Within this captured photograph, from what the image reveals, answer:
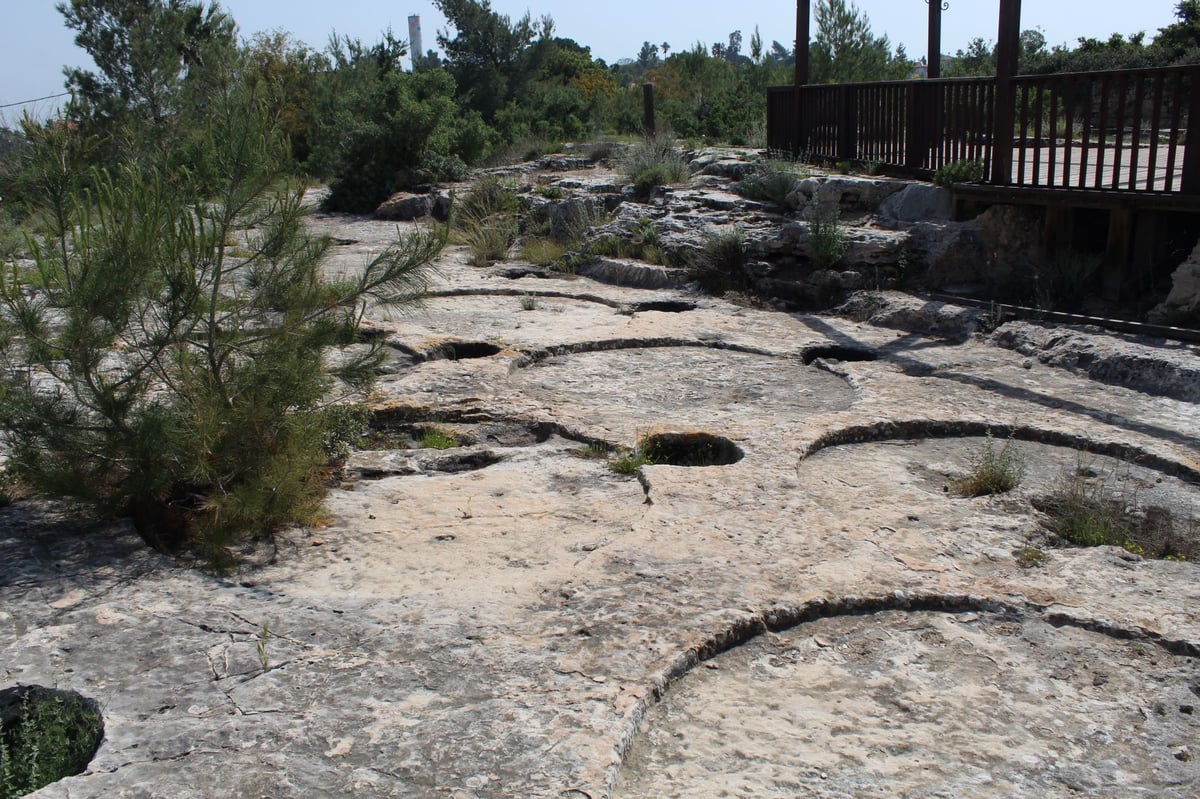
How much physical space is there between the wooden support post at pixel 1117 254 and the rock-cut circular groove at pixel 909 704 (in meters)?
5.00

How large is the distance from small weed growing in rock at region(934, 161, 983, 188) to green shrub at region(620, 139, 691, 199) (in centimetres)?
414

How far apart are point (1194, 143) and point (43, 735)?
23.9ft

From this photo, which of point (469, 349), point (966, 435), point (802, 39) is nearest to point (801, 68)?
point (802, 39)

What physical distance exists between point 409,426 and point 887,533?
264 cm

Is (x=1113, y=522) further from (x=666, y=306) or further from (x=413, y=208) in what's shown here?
(x=413, y=208)

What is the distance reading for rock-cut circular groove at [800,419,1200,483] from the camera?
5062 mm

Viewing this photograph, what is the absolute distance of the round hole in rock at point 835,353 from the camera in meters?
7.26

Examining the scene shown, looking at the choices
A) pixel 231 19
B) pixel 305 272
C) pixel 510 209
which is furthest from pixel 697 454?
pixel 231 19

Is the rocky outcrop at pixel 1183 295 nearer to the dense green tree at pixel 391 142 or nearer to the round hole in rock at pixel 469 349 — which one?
the round hole in rock at pixel 469 349

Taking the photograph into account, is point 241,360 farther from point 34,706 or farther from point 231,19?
point 231,19

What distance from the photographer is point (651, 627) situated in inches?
133

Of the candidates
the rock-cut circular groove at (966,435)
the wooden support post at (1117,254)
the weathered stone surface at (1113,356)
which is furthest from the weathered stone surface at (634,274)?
the rock-cut circular groove at (966,435)

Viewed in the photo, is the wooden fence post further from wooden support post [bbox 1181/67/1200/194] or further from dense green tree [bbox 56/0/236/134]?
dense green tree [bbox 56/0/236/134]

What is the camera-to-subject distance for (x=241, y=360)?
432cm
